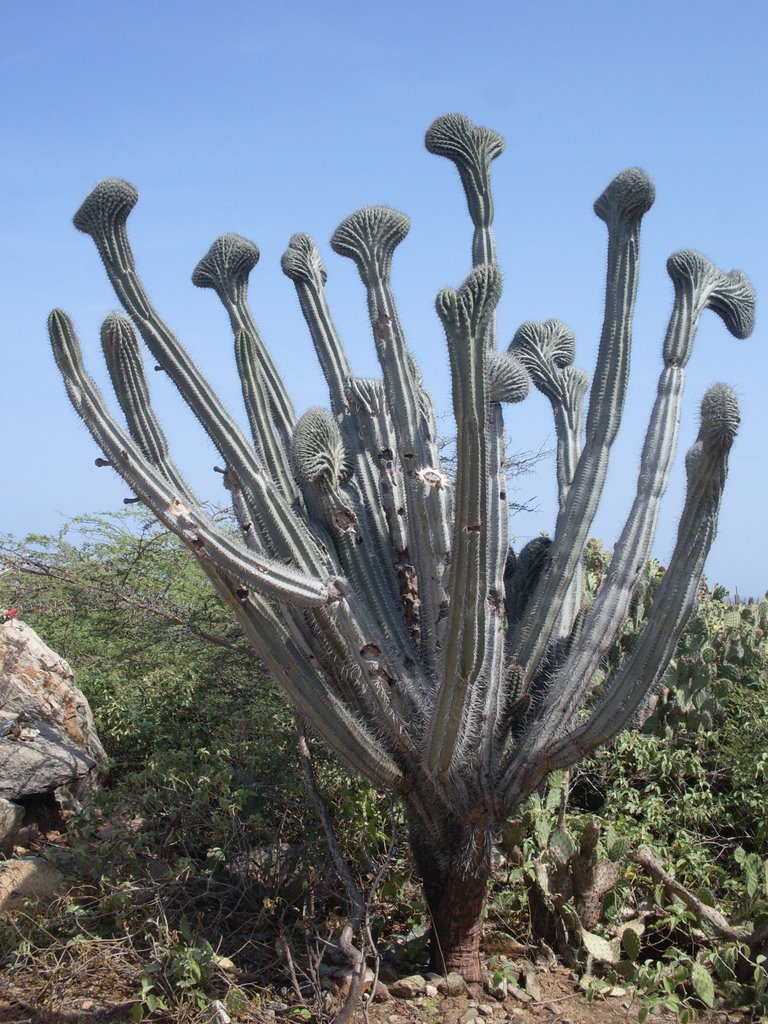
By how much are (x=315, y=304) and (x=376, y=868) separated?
2.56m

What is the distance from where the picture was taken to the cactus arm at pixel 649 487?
13.1 feet

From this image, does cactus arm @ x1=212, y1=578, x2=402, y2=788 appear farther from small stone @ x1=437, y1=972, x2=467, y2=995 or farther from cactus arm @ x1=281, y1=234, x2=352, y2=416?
cactus arm @ x1=281, y1=234, x2=352, y2=416

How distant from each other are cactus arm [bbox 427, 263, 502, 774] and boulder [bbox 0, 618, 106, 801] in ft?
8.60

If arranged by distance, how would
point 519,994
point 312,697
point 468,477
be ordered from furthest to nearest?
point 519,994
point 312,697
point 468,477

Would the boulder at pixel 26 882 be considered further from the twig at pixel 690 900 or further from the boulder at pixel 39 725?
the twig at pixel 690 900

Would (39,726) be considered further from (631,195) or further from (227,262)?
(631,195)

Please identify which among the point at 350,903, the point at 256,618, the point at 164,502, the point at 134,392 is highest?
the point at 134,392

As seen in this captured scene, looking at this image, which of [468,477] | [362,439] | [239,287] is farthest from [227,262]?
[468,477]

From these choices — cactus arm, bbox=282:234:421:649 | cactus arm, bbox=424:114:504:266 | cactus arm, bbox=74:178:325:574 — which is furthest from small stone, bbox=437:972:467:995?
cactus arm, bbox=424:114:504:266

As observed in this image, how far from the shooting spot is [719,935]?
407 cm

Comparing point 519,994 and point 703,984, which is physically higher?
Answer: point 703,984

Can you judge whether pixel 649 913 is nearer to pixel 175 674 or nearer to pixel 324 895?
pixel 324 895

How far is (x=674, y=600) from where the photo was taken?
3.66 metres

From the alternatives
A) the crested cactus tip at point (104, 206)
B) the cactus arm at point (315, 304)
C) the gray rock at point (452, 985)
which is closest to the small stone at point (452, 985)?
the gray rock at point (452, 985)
